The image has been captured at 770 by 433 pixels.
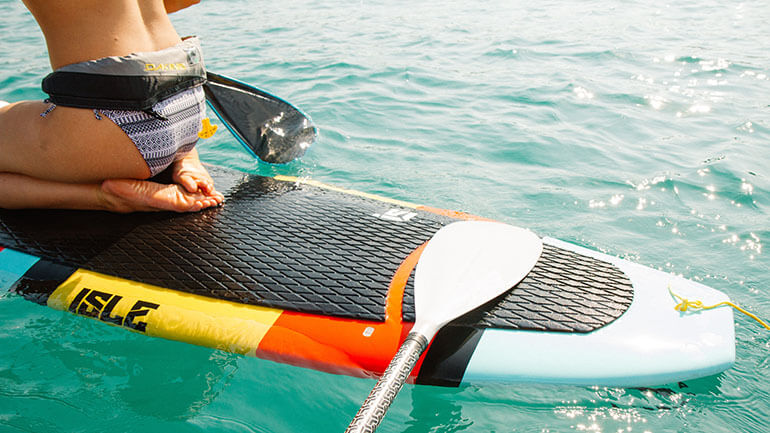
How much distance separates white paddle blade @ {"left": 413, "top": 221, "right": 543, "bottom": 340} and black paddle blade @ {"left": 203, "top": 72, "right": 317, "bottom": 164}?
1.69 metres

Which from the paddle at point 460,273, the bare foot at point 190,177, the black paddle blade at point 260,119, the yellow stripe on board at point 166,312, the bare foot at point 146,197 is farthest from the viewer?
the black paddle blade at point 260,119

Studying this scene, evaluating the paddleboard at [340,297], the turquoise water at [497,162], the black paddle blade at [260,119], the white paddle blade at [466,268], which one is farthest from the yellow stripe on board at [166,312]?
the black paddle blade at [260,119]

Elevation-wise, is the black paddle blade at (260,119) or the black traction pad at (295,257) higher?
the black paddle blade at (260,119)

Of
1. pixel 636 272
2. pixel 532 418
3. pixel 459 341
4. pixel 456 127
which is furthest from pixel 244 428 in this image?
pixel 456 127

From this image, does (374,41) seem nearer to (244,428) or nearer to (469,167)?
(469,167)

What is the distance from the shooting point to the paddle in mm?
1649

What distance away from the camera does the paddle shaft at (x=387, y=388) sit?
131 cm

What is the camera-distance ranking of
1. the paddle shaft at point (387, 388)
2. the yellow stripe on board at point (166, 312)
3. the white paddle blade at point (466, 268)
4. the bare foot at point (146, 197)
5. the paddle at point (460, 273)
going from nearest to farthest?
1. the paddle shaft at point (387, 388)
2. the paddle at point (460, 273)
3. the white paddle blade at point (466, 268)
4. the yellow stripe on board at point (166, 312)
5. the bare foot at point (146, 197)

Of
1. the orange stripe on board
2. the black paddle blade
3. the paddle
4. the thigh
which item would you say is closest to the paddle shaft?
the paddle

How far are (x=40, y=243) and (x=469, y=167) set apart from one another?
262cm

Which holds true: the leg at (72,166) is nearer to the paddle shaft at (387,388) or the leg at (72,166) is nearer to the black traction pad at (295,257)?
the black traction pad at (295,257)

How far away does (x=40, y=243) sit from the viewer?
7.68 feet

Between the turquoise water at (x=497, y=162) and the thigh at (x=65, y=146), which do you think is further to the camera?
the thigh at (x=65, y=146)

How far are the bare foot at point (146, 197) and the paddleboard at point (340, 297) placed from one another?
5 cm
